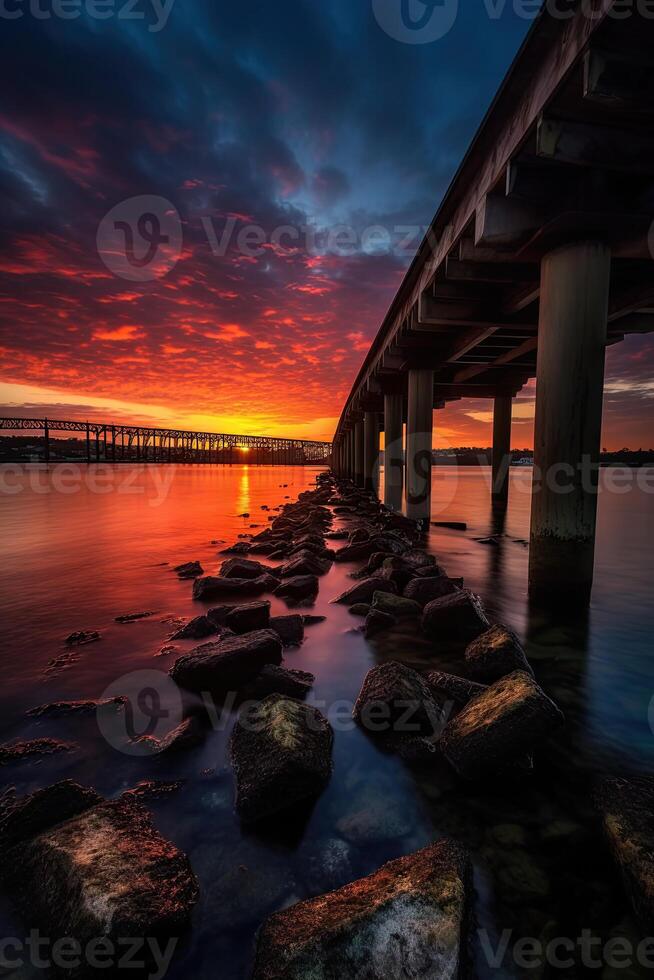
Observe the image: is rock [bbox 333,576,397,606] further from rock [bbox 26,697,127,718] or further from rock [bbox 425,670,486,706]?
rock [bbox 26,697,127,718]

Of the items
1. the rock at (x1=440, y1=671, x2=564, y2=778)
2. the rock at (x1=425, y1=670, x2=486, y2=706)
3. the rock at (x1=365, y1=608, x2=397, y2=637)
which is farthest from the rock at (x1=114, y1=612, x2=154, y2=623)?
the rock at (x1=440, y1=671, x2=564, y2=778)

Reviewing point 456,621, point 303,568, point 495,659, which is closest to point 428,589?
point 456,621

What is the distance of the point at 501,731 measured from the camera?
287 centimetres

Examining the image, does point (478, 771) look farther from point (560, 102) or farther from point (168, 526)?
point (168, 526)

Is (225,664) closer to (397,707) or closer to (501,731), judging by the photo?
(397,707)

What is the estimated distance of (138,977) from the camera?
168 cm

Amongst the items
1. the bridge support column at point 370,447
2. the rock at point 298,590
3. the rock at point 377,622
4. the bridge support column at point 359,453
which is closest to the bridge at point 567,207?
the rock at point 377,622

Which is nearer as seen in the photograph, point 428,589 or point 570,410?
point 570,410

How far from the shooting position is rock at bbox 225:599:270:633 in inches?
205

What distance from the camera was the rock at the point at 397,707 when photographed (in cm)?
336

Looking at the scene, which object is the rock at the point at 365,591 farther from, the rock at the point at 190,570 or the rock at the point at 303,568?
the rock at the point at 190,570

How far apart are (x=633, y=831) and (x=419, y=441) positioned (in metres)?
13.7

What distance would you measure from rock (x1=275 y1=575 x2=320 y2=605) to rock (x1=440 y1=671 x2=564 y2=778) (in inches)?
158

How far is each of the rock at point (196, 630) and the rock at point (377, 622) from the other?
79.8 inches
